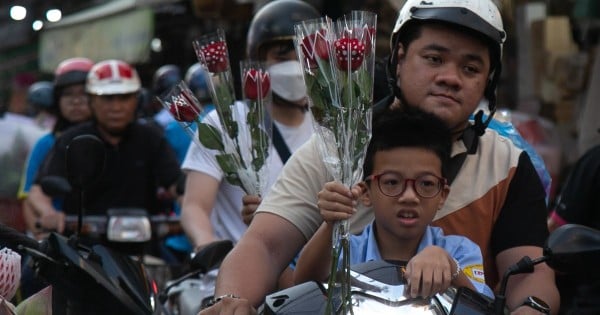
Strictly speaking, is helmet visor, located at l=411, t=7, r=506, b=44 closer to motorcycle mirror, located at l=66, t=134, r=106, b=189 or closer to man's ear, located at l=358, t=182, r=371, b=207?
man's ear, located at l=358, t=182, r=371, b=207

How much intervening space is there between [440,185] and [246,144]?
1.39 metres

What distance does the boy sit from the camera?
162 inches

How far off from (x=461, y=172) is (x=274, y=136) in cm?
185

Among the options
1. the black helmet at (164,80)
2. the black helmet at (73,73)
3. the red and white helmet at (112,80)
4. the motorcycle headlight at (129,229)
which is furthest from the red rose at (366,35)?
the black helmet at (164,80)

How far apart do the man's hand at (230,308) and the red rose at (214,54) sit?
4.62 feet

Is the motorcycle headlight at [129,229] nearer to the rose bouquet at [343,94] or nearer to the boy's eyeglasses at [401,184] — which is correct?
the boy's eyeglasses at [401,184]

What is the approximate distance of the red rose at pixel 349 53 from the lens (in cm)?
384

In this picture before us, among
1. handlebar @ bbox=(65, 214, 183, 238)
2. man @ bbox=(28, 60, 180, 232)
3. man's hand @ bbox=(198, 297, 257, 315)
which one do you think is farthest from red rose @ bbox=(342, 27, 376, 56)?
man @ bbox=(28, 60, 180, 232)

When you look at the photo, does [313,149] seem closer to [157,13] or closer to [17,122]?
[17,122]

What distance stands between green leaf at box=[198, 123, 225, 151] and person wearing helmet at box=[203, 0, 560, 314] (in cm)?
62

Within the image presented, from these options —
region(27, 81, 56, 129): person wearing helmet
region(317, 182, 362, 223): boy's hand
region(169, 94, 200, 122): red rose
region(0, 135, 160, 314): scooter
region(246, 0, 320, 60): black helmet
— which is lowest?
region(27, 81, 56, 129): person wearing helmet

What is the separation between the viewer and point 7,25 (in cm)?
2744

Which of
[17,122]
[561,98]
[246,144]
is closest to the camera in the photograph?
[246,144]

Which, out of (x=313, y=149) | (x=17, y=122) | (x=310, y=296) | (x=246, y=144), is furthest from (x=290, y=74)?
(x=17, y=122)
